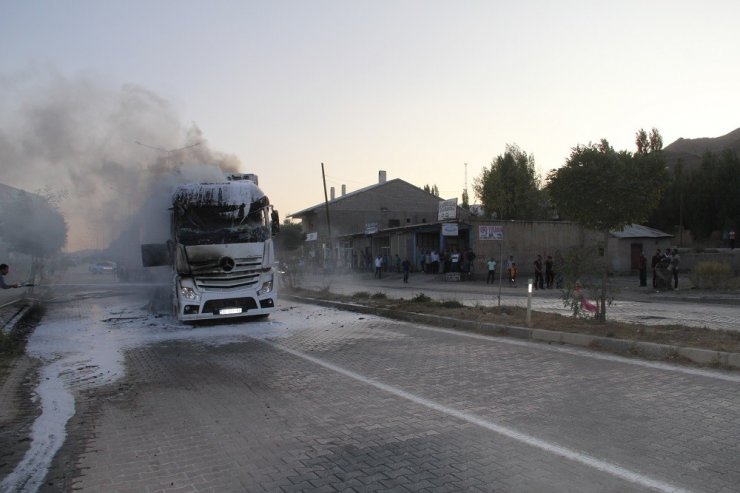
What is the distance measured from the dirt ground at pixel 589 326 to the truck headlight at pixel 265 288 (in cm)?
386

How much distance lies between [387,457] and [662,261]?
21.1 metres

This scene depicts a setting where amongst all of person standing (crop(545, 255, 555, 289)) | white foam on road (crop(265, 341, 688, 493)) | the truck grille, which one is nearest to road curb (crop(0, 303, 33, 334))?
the truck grille

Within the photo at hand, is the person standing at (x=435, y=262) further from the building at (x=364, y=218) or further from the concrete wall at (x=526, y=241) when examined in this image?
the building at (x=364, y=218)

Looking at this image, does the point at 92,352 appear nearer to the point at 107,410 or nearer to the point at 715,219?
the point at 107,410

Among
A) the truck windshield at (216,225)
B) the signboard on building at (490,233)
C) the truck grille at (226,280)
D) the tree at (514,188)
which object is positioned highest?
the tree at (514,188)

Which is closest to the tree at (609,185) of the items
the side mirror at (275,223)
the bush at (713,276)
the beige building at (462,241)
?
the side mirror at (275,223)

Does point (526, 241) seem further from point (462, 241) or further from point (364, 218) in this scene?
point (364, 218)

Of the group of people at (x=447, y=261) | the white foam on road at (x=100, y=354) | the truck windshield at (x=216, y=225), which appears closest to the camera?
the white foam on road at (x=100, y=354)

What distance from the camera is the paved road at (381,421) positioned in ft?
13.7

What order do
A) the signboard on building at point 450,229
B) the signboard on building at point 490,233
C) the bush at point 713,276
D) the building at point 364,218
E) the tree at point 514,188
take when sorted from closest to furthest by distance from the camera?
the signboard on building at point 490,233 → the bush at point 713,276 → the signboard on building at point 450,229 → the building at point 364,218 → the tree at point 514,188

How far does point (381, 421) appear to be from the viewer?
5578 millimetres

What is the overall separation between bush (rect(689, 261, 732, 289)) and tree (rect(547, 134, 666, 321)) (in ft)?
41.1

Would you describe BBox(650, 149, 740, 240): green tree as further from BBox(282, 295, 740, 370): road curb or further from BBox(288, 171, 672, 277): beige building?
BBox(282, 295, 740, 370): road curb

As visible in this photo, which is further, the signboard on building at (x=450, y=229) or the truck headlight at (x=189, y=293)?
the signboard on building at (x=450, y=229)
